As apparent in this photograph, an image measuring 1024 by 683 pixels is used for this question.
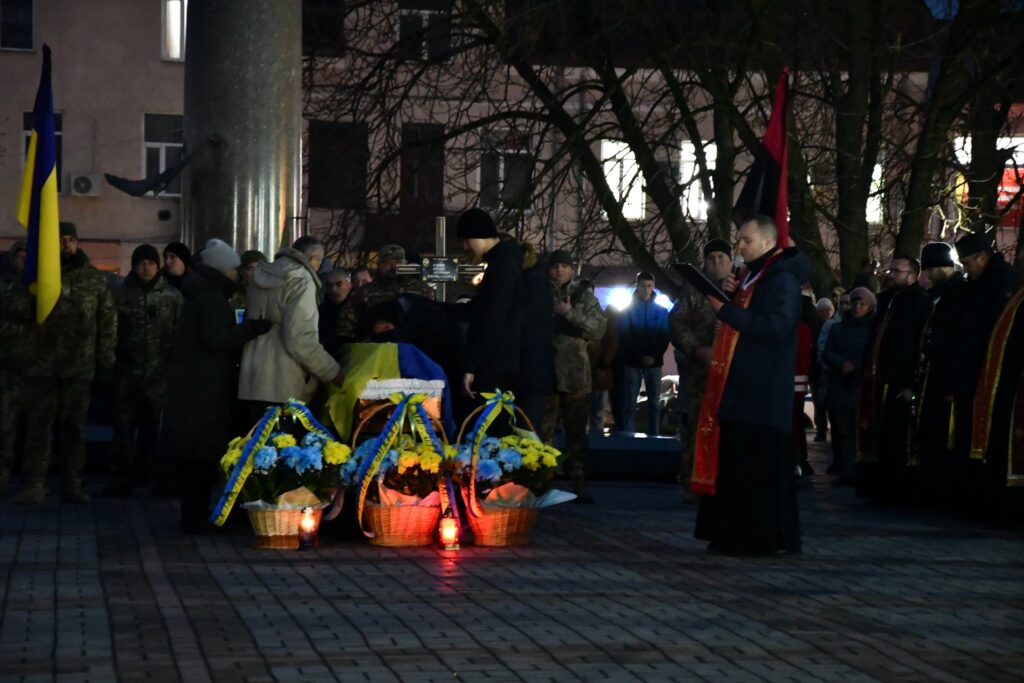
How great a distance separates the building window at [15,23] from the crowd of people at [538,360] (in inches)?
1040

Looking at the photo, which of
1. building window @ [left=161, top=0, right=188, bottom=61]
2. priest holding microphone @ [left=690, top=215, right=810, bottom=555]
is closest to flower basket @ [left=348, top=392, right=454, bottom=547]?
priest holding microphone @ [left=690, top=215, right=810, bottom=555]

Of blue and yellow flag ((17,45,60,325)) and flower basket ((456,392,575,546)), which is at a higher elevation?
blue and yellow flag ((17,45,60,325))

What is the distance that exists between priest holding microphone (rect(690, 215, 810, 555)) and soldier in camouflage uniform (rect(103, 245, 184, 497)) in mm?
4819

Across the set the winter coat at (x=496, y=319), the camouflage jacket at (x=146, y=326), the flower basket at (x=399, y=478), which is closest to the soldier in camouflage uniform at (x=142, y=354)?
the camouflage jacket at (x=146, y=326)

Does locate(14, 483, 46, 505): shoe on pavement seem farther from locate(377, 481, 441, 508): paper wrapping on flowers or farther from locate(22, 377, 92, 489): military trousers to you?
locate(377, 481, 441, 508): paper wrapping on flowers

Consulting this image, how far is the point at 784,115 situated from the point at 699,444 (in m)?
2.00

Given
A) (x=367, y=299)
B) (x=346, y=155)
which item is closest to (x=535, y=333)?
(x=367, y=299)

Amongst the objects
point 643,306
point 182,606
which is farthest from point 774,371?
point 643,306

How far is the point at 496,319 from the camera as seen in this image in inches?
477

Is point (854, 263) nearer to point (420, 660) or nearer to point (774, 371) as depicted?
point (774, 371)

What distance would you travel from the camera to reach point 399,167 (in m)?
22.9

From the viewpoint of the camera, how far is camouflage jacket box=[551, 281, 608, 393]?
14.7 m

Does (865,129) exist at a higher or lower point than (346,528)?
higher

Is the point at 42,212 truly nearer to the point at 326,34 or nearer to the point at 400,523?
A: the point at 400,523
